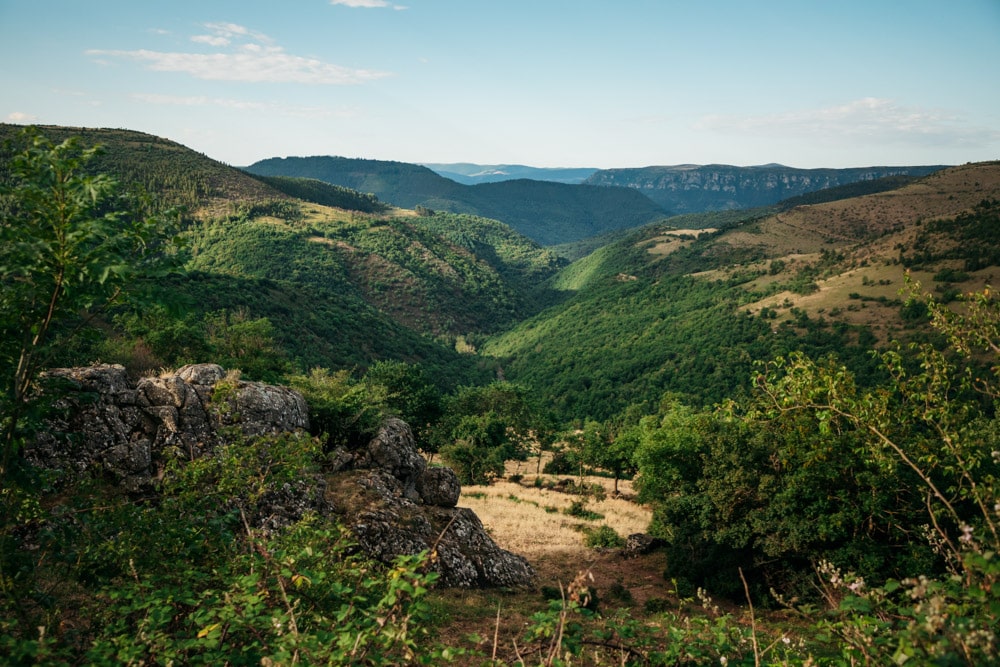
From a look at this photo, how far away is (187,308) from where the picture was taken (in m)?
4.57

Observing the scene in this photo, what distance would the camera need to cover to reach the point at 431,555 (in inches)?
163

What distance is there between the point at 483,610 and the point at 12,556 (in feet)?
A: 36.3

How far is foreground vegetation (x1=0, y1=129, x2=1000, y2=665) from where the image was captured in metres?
4.05

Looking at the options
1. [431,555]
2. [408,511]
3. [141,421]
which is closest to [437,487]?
[408,511]

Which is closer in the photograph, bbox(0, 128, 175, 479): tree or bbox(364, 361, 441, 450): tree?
bbox(0, 128, 175, 479): tree

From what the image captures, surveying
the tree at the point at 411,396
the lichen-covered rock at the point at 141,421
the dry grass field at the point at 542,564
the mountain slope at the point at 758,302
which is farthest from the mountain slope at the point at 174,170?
the lichen-covered rock at the point at 141,421

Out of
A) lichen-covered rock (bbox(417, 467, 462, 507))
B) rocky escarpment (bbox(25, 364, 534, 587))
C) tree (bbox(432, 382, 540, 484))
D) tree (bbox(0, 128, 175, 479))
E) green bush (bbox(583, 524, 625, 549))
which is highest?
tree (bbox(0, 128, 175, 479))

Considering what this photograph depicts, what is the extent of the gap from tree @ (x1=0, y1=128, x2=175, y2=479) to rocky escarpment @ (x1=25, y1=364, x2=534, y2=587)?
3.67m

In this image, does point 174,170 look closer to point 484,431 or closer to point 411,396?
point 411,396

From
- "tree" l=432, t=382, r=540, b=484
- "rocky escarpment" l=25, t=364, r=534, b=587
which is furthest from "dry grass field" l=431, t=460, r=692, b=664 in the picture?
"tree" l=432, t=382, r=540, b=484

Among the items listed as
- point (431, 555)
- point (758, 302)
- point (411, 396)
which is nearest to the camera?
point (431, 555)

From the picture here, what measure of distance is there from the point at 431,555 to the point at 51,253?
391cm

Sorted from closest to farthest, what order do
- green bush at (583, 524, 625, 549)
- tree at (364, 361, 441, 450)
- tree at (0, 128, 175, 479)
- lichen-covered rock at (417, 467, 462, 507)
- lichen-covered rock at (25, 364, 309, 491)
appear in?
tree at (0, 128, 175, 479) < lichen-covered rock at (25, 364, 309, 491) < lichen-covered rock at (417, 467, 462, 507) < green bush at (583, 524, 625, 549) < tree at (364, 361, 441, 450)

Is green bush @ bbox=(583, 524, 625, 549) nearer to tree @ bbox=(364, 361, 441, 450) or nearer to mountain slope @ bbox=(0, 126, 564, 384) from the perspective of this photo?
tree @ bbox=(364, 361, 441, 450)
